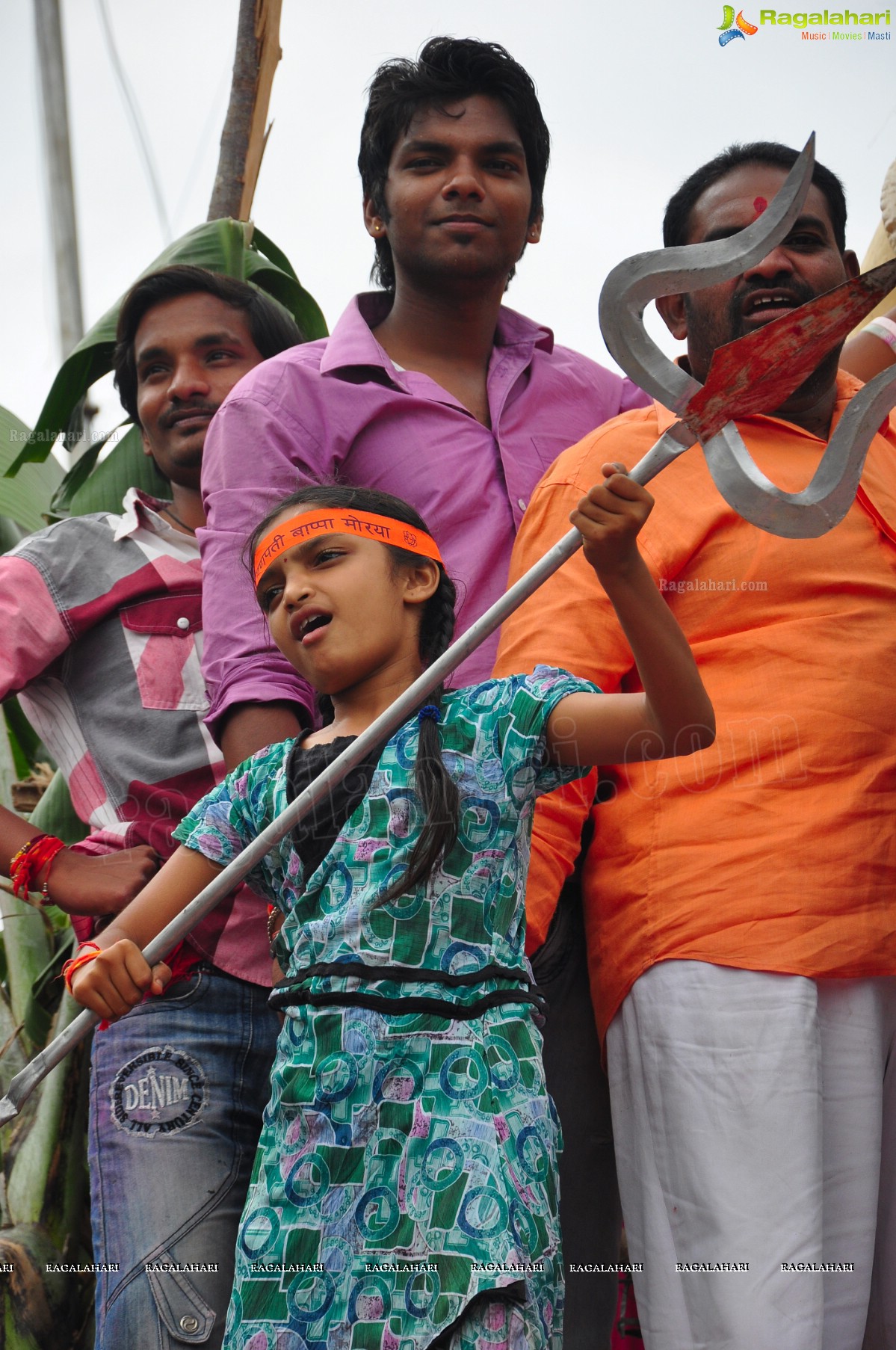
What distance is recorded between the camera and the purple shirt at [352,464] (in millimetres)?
2018

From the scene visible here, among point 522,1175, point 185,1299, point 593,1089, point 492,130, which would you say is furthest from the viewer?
point 492,130

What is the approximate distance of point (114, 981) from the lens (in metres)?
1.63

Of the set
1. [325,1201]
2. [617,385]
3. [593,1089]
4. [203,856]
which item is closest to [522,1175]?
[325,1201]

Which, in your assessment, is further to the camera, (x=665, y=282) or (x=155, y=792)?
(x=155, y=792)

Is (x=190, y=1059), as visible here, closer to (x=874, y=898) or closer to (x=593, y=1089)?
(x=593, y=1089)

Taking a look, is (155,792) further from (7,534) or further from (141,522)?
(7,534)


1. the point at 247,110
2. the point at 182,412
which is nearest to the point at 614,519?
the point at 182,412

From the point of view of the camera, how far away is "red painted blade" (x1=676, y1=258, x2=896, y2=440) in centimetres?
152

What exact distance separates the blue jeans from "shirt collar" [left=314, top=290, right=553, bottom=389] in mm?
953

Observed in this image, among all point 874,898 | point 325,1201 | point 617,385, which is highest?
point 617,385

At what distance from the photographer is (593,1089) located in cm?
191

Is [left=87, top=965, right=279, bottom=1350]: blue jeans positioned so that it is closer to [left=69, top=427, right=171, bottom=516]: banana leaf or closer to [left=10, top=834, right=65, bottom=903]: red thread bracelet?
[left=10, top=834, right=65, bottom=903]: red thread bracelet

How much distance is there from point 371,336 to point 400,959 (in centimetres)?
113

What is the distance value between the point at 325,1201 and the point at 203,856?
459 mm
